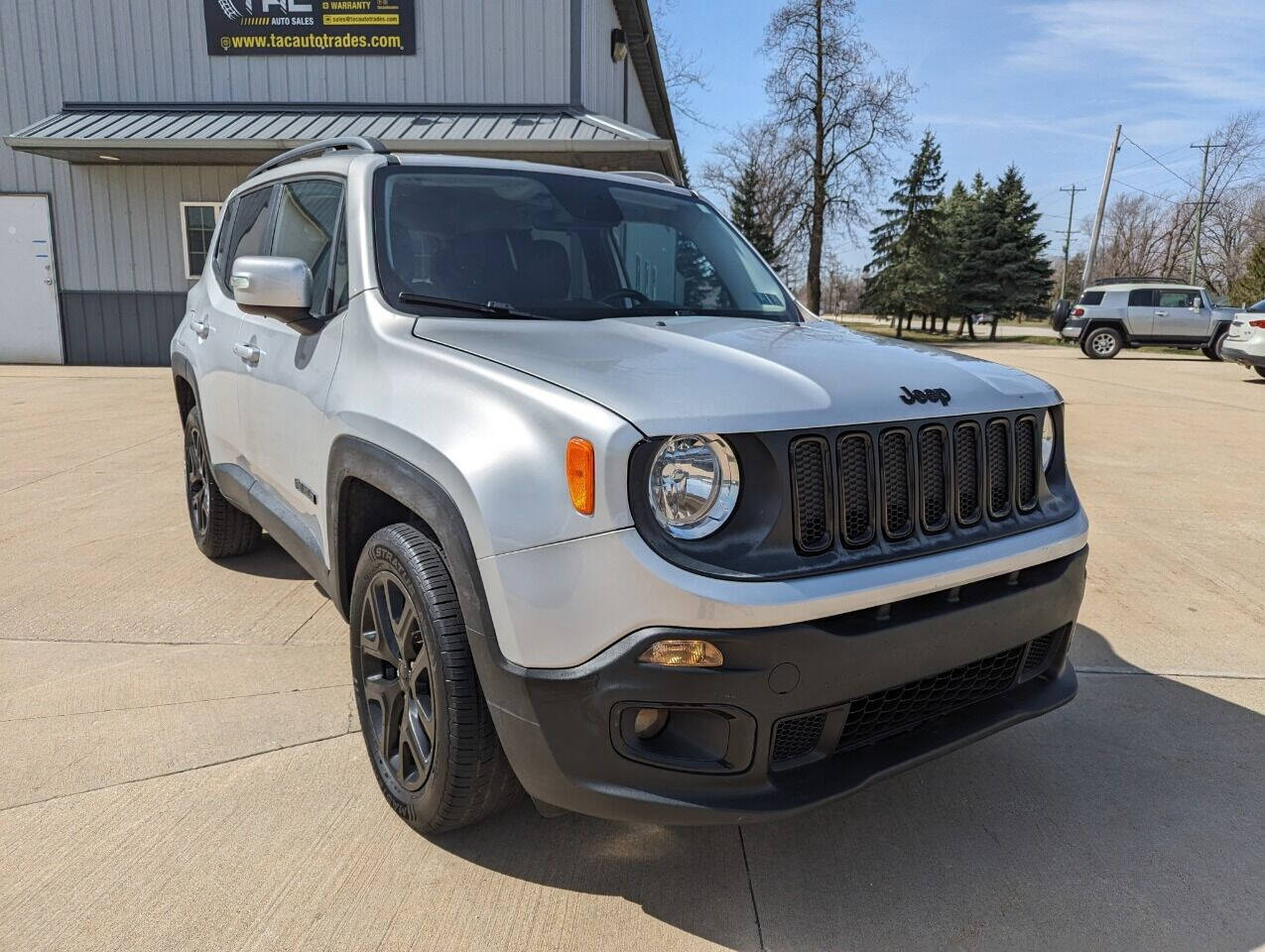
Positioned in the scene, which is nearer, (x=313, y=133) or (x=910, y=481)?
(x=910, y=481)

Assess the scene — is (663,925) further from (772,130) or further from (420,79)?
(772,130)

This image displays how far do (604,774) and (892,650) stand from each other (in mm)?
693

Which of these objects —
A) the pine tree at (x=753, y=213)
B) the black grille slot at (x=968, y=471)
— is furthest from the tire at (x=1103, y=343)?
the black grille slot at (x=968, y=471)

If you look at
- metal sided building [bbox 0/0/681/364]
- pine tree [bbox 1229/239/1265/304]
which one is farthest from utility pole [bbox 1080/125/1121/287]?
metal sided building [bbox 0/0/681/364]

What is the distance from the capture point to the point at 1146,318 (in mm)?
22422

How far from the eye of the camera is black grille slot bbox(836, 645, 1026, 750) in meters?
2.17

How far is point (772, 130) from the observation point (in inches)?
1367

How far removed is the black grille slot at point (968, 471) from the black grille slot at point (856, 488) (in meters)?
0.35

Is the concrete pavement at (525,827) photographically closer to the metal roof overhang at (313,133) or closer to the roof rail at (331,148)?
the roof rail at (331,148)

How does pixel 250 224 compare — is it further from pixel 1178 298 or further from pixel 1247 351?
pixel 1178 298

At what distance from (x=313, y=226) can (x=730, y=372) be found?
2005 millimetres

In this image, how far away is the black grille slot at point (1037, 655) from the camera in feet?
8.44

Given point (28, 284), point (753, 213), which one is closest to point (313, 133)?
point (28, 284)

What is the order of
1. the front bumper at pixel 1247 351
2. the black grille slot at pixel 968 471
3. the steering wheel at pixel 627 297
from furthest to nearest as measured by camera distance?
the front bumper at pixel 1247 351 → the steering wheel at pixel 627 297 → the black grille slot at pixel 968 471
